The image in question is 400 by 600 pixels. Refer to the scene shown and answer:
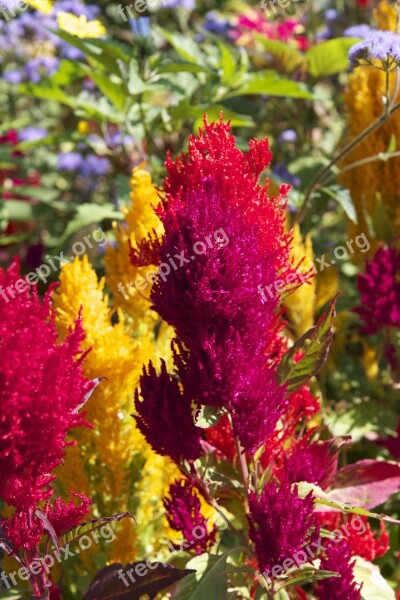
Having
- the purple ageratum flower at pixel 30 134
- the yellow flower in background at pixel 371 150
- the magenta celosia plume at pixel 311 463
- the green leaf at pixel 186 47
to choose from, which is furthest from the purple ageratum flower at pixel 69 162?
the magenta celosia plume at pixel 311 463

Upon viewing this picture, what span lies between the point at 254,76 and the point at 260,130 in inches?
37.3

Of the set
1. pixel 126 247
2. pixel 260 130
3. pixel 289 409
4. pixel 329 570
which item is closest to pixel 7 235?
pixel 260 130

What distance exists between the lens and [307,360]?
122 centimetres

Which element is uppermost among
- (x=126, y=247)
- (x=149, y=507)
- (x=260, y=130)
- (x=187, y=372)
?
(x=260, y=130)

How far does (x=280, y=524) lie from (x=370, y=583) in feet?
1.14

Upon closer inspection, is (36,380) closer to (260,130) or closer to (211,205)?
(211,205)

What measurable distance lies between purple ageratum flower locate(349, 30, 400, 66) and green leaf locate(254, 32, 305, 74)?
80 centimetres

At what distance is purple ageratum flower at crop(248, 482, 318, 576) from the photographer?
1.03 metres

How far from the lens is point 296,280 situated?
3.92 feet

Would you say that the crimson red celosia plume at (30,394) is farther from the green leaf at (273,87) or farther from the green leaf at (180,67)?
the green leaf at (273,87)

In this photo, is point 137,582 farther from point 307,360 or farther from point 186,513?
point 307,360

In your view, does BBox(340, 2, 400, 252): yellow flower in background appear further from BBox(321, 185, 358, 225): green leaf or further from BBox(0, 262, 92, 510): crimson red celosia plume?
BBox(0, 262, 92, 510): crimson red celosia plume

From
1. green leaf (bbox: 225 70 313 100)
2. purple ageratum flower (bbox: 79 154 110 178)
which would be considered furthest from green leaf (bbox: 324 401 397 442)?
purple ageratum flower (bbox: 79 154 110 178)

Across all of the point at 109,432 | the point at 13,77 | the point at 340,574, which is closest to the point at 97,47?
the point at 109,432
